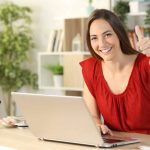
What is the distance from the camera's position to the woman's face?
242 cm

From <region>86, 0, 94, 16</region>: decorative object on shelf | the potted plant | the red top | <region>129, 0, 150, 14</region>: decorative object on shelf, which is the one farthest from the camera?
the potted plant

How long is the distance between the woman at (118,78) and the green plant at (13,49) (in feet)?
9.15

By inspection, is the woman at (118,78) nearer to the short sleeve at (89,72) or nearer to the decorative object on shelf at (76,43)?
the short sleeve at (89,72)

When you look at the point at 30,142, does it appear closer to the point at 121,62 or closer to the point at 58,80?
the point at 121,62

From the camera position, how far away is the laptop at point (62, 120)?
1.85 meters

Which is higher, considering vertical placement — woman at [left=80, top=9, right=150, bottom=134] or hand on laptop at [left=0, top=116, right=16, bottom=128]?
woman at [left=80, top=9, right=150, bottom=134]

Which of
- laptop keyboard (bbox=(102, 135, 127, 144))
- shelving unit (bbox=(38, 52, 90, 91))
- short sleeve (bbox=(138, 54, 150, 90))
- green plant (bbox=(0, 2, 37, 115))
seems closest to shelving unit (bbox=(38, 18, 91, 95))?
shelving unit (bbox=(38, 52, 90, 91))

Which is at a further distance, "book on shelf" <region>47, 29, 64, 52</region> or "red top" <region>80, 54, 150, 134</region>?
"book on shelf" <region>47, 29, 64, 52</region>

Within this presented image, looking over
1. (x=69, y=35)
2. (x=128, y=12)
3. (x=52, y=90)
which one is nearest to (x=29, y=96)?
(x=128, y=12)

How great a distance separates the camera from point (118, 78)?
2494 mm

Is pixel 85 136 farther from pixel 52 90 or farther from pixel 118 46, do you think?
pixel 52 90

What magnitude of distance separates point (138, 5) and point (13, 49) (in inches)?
69.7

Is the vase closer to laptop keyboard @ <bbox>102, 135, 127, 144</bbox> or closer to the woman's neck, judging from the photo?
the woman's neck

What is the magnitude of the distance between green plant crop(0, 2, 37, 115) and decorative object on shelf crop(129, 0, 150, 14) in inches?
58.9
